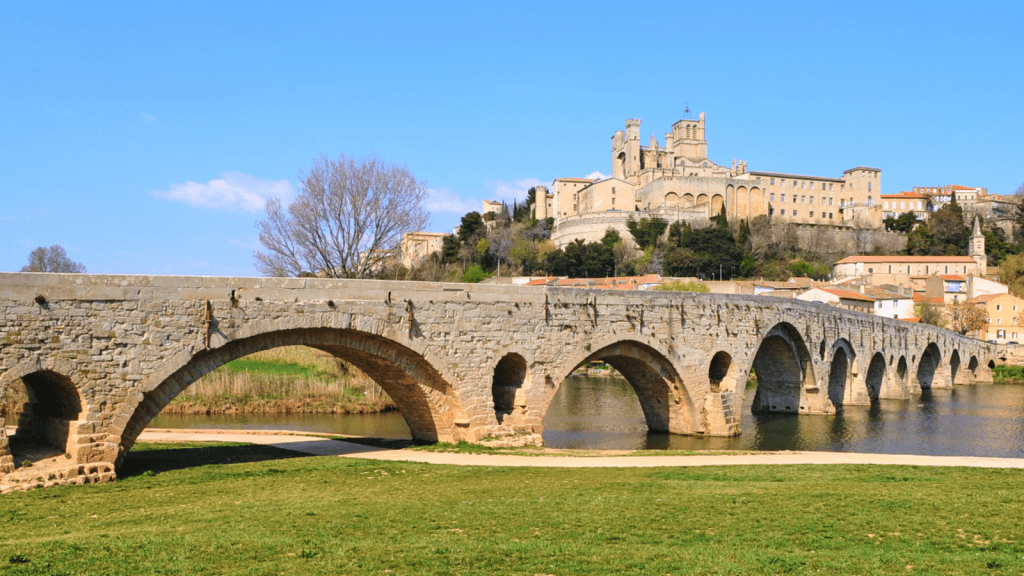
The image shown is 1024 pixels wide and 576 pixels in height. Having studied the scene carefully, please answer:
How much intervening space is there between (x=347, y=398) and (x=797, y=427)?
17556 millimetres

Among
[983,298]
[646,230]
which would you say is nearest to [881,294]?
[983,298]

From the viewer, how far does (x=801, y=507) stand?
1168 cm

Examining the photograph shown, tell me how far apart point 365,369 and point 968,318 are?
73.8 m

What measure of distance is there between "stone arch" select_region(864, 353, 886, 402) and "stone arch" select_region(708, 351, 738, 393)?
22.4 meters

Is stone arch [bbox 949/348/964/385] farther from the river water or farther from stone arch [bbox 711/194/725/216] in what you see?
stone arch [bbox 711/194/725/216]

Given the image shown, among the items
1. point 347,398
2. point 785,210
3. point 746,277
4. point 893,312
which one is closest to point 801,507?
point 347,398

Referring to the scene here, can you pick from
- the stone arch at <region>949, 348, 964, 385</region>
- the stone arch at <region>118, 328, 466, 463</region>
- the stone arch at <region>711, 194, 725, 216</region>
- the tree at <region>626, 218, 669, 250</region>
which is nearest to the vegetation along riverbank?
the stone arch at <region>118, 328, 466, 463</region>

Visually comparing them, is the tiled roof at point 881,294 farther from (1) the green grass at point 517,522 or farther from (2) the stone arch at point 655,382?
(1) the green grass at point 517,522

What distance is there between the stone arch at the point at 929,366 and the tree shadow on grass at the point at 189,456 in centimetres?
5106

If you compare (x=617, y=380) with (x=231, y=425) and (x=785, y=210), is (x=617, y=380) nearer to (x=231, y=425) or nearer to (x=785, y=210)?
(x=231, y=425)

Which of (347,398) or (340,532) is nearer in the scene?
(340,532)

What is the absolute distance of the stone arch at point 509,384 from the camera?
68.0 feet

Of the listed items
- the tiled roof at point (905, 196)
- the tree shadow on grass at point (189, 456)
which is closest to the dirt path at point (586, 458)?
the tree shadow on grass at point (189, 456)

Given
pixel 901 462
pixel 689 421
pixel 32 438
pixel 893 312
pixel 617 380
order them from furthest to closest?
1. pixel 893 312
2. pixel 617 380
3. pixel 689 421
4. pixel 901 462
5. pixel 32 438
